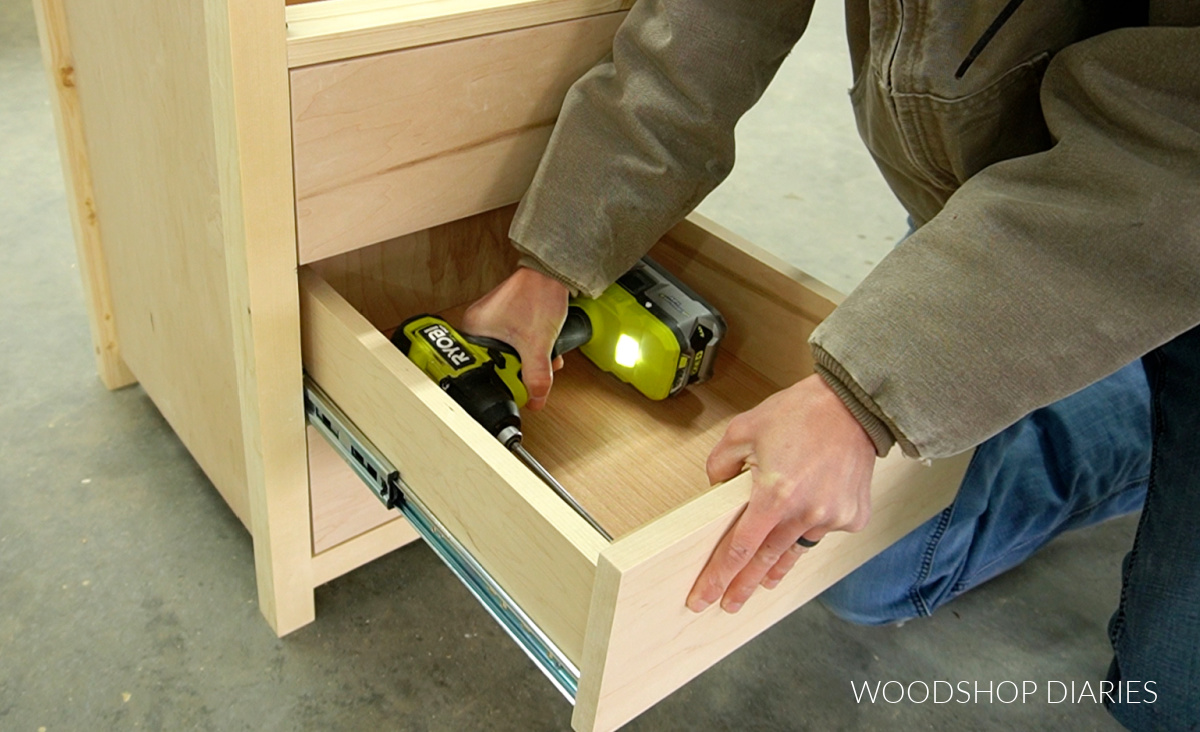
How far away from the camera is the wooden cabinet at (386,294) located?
0.62 m

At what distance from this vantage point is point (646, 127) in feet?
2.60

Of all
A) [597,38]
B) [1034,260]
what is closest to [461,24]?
[597,38]

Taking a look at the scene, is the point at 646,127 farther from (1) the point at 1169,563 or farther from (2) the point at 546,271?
(1) the point at 1169,563

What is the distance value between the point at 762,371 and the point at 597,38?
38 centimetres

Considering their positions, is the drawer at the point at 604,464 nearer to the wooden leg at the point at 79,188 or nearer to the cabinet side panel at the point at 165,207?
the cabinet side panel at the point at 165,207

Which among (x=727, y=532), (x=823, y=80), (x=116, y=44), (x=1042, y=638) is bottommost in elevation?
(x=1042, y=638)

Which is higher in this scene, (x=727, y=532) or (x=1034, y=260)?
(x=1034, y=260)

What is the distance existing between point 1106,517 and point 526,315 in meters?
0.74

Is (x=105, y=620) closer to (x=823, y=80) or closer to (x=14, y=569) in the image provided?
(x=14, y=569)

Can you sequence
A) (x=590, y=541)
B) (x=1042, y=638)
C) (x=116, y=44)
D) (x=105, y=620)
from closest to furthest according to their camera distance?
(x=590, y=541) < (x=116, y=44) < (x=105, y=620) < (x=1042, y=638)

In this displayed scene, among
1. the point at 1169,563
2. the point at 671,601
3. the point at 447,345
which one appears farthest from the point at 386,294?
the point at 1169,563

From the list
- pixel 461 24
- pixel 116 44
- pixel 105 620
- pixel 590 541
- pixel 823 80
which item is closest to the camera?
pixel 590 541

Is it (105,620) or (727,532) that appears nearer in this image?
(727,532)

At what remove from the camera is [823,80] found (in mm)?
2365
